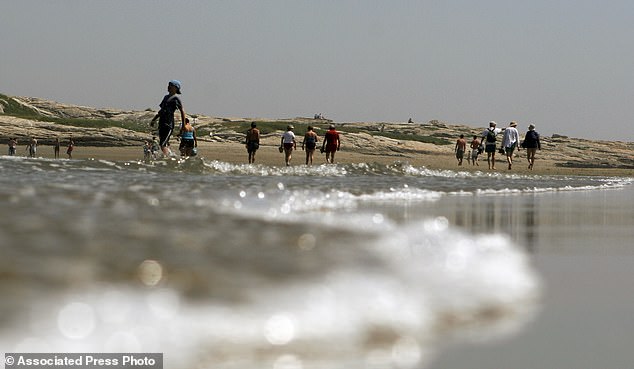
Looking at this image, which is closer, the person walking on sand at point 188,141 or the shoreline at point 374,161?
the person walking on sand at point 188,141

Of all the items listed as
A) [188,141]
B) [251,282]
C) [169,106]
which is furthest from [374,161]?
[251,282]

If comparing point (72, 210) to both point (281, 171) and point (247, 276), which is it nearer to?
point (247, 276)

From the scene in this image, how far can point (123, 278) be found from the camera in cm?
304

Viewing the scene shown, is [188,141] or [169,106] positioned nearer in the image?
[169,106]

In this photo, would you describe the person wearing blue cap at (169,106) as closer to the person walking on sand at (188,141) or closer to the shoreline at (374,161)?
the person walking on sand at (188,141)

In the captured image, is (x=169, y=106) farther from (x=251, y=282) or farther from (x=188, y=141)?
(x=251, y=282)

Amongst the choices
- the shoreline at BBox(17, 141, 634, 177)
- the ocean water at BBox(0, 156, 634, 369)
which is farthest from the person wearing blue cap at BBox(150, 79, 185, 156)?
the ocean water at BBox(0, 156, 634, 369)

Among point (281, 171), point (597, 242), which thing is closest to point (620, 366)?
point (597, 242)

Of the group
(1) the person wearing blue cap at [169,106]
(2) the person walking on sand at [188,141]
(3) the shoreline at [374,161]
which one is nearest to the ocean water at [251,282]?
(1) the person wearing blue cap at [169,106]

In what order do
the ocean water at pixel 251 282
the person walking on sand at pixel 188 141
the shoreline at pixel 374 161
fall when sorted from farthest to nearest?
the shoreline at pixel 374 161 → the person walking on sand at pixel 188 141 → the ocean water at pixel 251 282

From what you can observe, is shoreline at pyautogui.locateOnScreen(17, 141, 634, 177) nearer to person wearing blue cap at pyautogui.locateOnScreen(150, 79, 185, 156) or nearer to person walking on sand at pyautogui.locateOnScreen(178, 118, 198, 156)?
person walking on sand at pyautogui.locateOnScreen(178, 118, 198, 156)

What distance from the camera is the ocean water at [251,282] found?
2406 millimetres

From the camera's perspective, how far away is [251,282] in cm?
310

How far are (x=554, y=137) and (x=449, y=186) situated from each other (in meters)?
74.8
